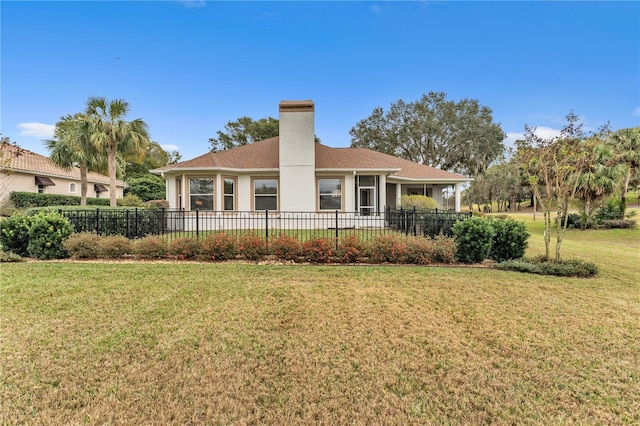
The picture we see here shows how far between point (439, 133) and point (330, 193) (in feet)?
79.1

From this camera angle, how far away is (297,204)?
15.2m

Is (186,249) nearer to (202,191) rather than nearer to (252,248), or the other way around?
(252,248)

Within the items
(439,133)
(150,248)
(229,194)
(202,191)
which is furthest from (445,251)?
(439,133)

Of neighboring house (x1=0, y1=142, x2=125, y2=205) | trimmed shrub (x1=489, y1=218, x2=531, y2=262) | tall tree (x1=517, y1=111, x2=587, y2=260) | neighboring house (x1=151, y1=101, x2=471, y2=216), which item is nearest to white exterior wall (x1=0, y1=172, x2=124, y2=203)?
neighboring house (x1=0, y1=142, x2=125, y2=205)

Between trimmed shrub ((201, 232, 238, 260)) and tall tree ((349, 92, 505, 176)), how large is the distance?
30.5m

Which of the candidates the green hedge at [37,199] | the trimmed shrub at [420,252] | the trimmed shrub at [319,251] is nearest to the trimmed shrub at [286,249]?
the trimmed shrub at [319,251]

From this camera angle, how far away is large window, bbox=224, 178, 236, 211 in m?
15.5

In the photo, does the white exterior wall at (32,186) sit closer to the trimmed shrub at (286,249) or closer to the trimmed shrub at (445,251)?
the trimmed shrub at (286,249)

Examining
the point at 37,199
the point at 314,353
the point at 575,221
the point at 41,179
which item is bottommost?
the point at 314,353

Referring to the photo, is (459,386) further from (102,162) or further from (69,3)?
(102,162)

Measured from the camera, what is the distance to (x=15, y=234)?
8.12 metres

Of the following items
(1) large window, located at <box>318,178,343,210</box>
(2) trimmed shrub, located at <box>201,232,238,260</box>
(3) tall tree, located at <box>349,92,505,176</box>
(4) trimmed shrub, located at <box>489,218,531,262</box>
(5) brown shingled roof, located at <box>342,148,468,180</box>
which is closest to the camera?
(2) trimmed shrub, located at <box>201,232,238,260</box>

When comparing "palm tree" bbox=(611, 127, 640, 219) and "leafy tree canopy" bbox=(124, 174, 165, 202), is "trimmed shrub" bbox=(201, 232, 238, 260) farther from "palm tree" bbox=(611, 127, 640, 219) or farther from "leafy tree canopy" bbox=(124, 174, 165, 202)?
"leafy tree canopy" bbox=(124, 174, 165, 202)

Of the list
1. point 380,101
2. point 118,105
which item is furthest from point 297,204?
point 380,101
